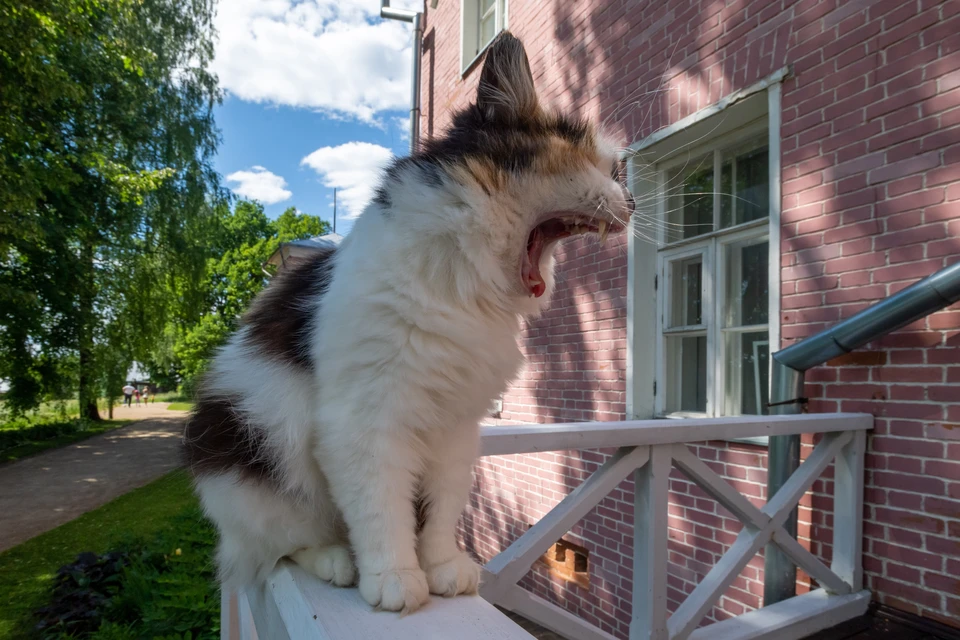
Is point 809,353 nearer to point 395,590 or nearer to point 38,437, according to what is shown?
point 395,590

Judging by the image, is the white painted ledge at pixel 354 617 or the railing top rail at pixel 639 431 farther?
the railing top rail at pixel 639 431

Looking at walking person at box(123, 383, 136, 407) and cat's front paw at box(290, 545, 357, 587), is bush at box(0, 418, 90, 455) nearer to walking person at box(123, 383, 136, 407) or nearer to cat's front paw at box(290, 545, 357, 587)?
walking person at box(123, 383, 136, 407)

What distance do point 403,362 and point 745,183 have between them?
312cm

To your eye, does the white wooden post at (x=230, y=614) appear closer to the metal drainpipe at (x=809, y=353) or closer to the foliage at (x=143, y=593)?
the foliage at (x=143, y=593)

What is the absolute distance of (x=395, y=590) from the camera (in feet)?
2.98

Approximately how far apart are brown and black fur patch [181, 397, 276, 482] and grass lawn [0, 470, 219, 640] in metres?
1.74

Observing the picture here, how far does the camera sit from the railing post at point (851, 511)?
92.9 inches

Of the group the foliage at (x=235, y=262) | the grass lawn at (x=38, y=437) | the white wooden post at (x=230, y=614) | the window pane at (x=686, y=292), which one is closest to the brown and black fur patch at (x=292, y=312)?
the white wooden post at (x=230, y=614)

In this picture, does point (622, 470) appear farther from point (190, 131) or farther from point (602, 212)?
point (190, 131)

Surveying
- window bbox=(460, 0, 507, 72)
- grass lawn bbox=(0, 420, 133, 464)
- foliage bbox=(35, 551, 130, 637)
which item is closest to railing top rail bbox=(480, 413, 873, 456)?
foliage bbox=(35, 551, 130, 637)

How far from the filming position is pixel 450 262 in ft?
3.63

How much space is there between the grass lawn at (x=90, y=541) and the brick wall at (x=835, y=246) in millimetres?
2773

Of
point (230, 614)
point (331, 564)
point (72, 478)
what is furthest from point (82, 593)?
point (72, 478)

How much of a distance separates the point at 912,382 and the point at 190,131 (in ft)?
36.8
